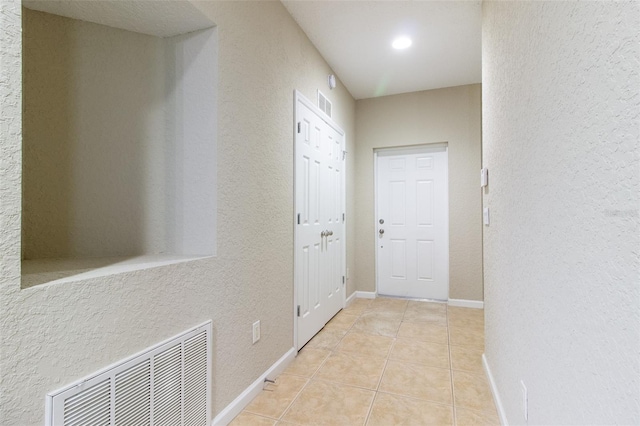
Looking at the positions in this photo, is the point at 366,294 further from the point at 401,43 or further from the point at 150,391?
the point at 150,391

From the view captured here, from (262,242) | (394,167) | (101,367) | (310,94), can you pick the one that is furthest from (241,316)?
(394,167)

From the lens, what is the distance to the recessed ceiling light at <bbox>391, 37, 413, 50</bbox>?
2.84 metres

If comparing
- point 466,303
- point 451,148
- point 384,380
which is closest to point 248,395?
point 384,380

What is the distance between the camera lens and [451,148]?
3881mm

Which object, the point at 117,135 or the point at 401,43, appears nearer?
the point at 117,135

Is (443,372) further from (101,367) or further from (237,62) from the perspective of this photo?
(237,62)

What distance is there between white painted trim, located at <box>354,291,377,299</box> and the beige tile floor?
0.94m

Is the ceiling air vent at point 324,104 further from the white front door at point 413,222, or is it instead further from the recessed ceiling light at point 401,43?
the white front door at point 413,222

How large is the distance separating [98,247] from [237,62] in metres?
1.22

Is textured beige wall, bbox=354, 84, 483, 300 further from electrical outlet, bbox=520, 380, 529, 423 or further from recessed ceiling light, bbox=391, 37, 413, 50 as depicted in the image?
electrical outlet, bbox=520, 380, 529, 423

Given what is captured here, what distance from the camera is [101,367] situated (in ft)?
3.50

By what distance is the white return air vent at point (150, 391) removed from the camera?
3.19ft

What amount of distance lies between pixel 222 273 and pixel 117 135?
89 centimetres

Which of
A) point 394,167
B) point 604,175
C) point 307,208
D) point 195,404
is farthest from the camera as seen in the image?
point 394,167
